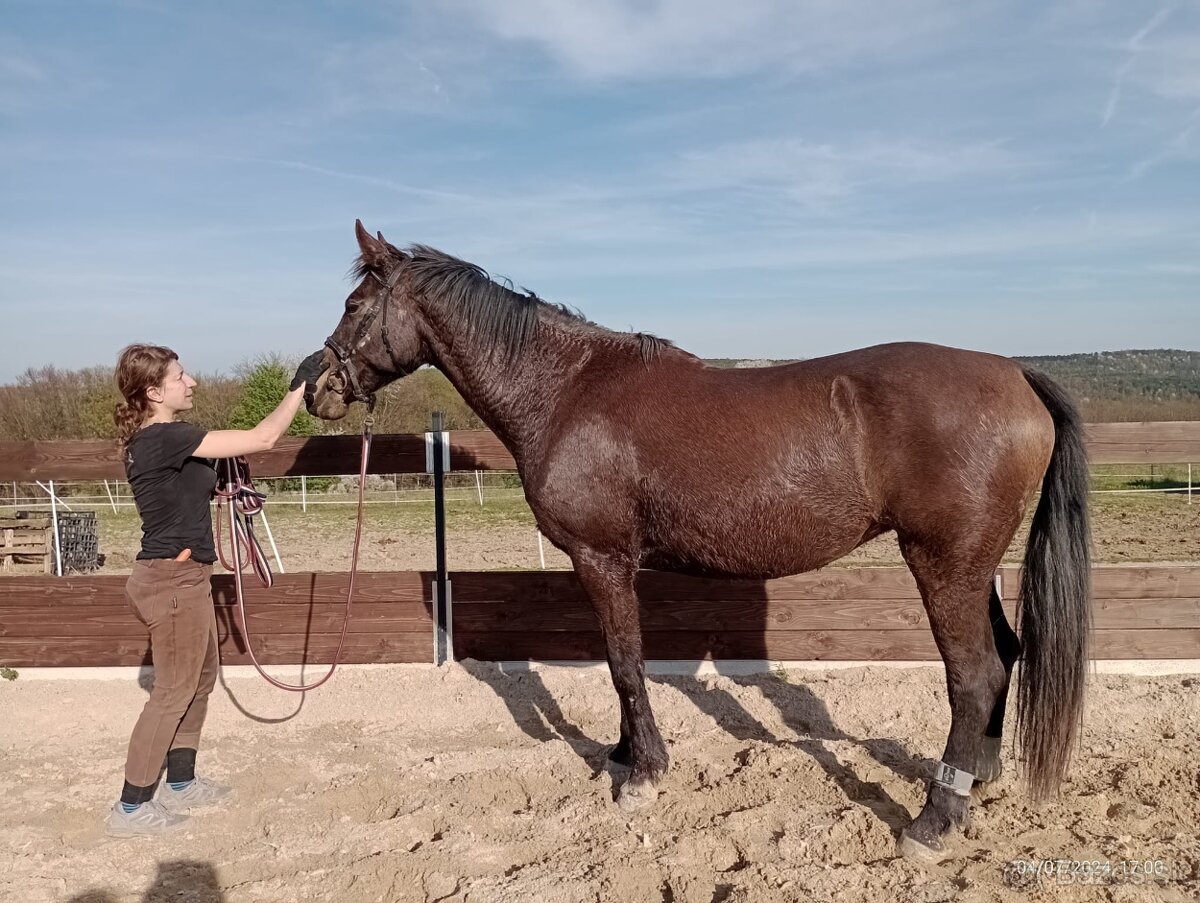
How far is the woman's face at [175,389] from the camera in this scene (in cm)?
319

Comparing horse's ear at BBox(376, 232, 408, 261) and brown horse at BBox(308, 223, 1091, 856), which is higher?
horse's ear at BBox(376, 232, 408, 261)

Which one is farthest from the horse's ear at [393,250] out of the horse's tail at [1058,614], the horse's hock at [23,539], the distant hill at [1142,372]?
the distant hill at [1142,372]

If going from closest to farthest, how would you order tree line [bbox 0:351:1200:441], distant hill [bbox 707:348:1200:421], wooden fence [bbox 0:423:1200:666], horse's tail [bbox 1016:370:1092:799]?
1. horse's tail [bbox 1016:370:1092:799]
2. wooden fence [bbox 0:423:1200:666]
3. tree line [bbox 0:351:1200:441]
4. distant hill [bbox 707:348:1200:421]

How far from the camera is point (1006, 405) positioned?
9.63ft

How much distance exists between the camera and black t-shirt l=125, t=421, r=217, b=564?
123 inches

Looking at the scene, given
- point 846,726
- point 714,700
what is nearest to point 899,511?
point 846,726

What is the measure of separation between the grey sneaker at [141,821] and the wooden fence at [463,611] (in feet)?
5.79

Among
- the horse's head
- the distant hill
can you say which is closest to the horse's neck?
the horse's head

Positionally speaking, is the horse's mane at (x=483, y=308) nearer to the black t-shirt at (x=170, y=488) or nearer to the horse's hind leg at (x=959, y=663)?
the black t-shirt at (x=170, y=488)

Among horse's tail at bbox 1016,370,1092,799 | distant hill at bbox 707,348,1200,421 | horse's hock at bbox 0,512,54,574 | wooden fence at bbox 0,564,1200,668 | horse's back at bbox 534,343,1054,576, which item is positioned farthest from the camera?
distant hill at bbox 707,348,1200,421

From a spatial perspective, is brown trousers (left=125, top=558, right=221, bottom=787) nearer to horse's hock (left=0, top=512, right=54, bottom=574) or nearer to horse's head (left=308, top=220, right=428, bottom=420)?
horse's head (left=308, top=220, right=428, bottom=420)

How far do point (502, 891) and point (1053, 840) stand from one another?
2010 millimetres

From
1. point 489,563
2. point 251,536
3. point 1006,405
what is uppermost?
point 1006,405

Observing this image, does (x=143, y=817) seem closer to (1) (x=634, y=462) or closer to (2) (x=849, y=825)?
(1) (x=634, y=462)
